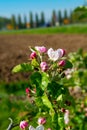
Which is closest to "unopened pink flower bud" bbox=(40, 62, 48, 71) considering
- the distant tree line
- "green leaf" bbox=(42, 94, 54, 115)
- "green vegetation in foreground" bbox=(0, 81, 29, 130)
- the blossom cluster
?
the blossom cluster

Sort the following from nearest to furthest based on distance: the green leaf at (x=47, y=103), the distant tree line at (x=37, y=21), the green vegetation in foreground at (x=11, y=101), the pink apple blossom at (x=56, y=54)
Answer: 1. the pink apple blossom at (x=56, y=54)
2. the green leaf at (x=47, y=103)
3. the green vegetation in foreground at (x=11, y=101)
4. the distant tree line at (x=37, y=21)

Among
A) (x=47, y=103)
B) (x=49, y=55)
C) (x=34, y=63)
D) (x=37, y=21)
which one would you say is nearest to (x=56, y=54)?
(x=49, y=55)

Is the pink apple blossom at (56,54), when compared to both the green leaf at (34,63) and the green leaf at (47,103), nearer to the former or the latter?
the green leaf at (34,63)

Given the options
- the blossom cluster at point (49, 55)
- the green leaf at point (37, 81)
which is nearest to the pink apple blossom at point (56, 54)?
the blossom cluster at point (49, 55)

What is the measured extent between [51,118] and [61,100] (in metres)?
0.12

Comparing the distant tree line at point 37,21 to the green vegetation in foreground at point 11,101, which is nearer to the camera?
the green vegetation in foreground at point 11,101

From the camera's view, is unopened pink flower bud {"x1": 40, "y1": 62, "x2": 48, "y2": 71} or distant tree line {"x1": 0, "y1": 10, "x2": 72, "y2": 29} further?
distant tree line {"x1": 0, "y1": 10, "x2": 72, "y2": 29}

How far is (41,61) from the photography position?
2.19 metres

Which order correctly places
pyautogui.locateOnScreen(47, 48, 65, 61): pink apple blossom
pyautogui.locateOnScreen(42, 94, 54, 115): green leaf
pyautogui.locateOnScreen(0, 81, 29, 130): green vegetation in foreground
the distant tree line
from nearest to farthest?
1. pyautogui.locateOnScreen(47, 48, 65, 61): pink apple blossom
2. pyautogui.locateOnScreen(42, 94, 54, 115): green leaf
3. pyautogui.locateOnScreen(0, 81, 29, 130): green vegetation in foreground
4. the distant tree line

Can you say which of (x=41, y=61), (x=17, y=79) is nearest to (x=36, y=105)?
(x=41, y=61)

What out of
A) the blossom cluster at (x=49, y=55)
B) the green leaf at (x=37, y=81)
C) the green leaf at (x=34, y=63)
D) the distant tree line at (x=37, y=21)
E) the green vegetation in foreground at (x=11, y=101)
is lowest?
the distant tree line at (x=37, y=21)

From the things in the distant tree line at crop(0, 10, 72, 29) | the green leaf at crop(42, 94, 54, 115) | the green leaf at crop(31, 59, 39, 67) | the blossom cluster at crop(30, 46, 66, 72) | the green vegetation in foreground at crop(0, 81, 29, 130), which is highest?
the blossom cluster at crop(30, 46, 66, 72)

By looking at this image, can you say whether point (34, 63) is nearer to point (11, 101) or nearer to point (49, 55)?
point (49, 55)

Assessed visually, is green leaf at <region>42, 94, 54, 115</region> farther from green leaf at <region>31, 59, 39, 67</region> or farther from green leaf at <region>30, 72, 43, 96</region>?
green leaf at <region>31, 59, 39, 67</region>
